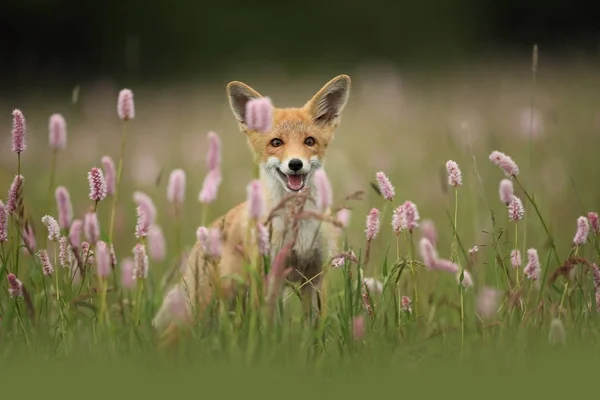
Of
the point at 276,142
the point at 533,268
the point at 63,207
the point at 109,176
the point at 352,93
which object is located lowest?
the point at 533,268

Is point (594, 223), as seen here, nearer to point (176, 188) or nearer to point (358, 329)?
point (358, 329)

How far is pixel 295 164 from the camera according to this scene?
4723 mm

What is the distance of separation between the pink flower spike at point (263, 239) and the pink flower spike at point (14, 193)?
1063 millimetres

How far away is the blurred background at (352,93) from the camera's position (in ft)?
25.1

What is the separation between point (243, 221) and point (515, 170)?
5.46 feet

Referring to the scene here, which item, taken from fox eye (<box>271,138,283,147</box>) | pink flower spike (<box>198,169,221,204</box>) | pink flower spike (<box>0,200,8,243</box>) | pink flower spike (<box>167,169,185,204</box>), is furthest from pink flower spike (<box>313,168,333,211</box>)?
fox eye (<box>271,138,283,147</box>)

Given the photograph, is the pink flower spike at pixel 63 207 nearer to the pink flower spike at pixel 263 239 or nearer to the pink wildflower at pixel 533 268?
the pink flower spike at pixel 263 239

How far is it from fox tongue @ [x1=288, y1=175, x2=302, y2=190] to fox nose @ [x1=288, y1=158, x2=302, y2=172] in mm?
67

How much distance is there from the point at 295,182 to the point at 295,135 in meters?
0.37

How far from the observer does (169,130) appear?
45.3 ft

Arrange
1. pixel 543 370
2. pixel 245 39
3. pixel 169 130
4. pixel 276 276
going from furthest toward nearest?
1. pixel 245 39
2. pixel 169 130
3. pixel 276 276
4. pixel 543 370

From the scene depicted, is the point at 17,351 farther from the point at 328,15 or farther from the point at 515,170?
the point at 328,15

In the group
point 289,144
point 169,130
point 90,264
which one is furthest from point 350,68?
point 90,264

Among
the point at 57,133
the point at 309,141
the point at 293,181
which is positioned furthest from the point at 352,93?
the point at 57,133
